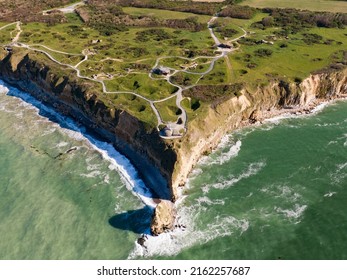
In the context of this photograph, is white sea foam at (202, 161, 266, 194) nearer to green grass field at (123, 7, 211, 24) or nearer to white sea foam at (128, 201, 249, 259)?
white sea foam at (128, 201, 249, 259)

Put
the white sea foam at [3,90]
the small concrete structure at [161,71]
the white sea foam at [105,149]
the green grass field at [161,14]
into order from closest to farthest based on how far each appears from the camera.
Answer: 1. the white sea foam at [105,149]
2. the small concrete structure at [161,71]
3. the white sea foam at [3,90]
4. the green grass field at [161,14]

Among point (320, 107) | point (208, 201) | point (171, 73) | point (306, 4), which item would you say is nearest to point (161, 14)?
point (171, 73)

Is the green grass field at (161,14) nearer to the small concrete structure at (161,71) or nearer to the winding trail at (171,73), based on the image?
the winding trail at (171,73)

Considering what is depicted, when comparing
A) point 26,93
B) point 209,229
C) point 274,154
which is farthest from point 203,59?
point 209,229

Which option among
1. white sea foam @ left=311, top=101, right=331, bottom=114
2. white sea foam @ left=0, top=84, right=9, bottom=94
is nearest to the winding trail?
white sea foam @ left=0, top=84, right=9, bottom=94

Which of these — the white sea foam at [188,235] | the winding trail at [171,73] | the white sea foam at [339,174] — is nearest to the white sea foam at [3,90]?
the winding trail at [171,73]

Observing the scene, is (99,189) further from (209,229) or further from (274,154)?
(274,154)
